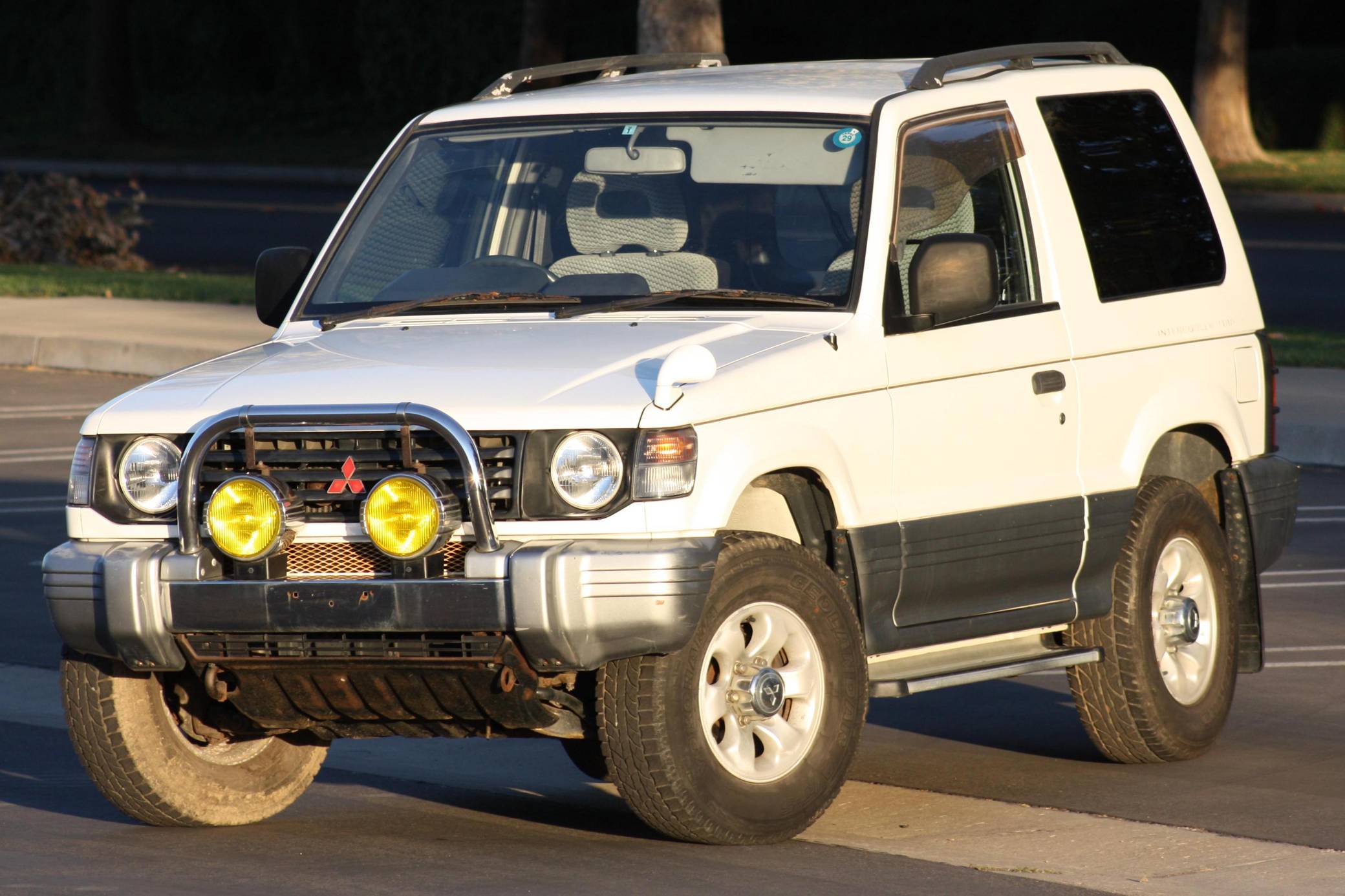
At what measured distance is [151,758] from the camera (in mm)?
6141

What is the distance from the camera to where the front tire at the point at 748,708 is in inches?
223

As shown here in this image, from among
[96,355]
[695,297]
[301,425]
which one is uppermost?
[695,297]

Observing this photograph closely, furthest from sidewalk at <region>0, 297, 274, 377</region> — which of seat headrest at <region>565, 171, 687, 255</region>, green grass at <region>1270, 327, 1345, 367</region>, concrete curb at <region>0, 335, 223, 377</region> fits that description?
seat headrest at <region>565, 171, 687, 255</region>

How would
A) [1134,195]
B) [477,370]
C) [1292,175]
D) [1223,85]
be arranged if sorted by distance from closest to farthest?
[477,370] → [1134,195] → [1292,175] → [1223,85]

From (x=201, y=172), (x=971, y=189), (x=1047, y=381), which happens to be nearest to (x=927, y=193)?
(x=971, y=189)

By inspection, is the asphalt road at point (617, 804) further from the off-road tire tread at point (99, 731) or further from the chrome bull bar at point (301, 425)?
the chrome bull bar at point (301, 425)

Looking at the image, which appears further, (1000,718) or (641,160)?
(1000,718)

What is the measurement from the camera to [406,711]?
585cm

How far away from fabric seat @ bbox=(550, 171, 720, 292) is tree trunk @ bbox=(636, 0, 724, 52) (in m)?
14.1

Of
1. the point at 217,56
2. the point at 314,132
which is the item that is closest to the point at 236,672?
the point at 314,132

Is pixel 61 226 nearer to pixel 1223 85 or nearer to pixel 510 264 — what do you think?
pixel 1223 85

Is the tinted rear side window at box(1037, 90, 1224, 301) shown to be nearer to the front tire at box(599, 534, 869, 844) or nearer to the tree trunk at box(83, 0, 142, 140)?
the front tire at box(599, 534, 869, 844)

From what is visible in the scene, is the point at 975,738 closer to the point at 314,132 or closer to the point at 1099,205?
the point at 1099,205

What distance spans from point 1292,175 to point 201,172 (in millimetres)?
20042
